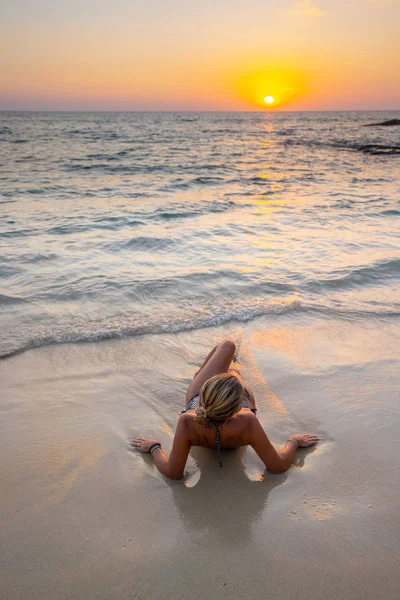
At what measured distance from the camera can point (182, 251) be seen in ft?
29.0

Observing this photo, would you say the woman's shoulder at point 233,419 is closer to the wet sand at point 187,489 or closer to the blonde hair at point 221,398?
the blonde hair at point 221,398

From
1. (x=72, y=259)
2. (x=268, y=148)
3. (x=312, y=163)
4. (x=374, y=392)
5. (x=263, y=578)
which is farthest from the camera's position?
(x=268, y=148)

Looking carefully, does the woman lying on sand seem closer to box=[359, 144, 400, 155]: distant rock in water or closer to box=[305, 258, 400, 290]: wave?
box=[305, 258, 400, 290]: wave

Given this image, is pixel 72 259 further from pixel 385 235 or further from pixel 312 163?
pixel 312 163

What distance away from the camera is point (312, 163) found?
2470cm

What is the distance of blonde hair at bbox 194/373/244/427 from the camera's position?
9.42ft

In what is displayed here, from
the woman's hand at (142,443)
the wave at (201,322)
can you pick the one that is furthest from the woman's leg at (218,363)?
the wave at (201,322)

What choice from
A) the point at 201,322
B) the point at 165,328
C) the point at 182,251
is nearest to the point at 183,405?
the point at 165,328

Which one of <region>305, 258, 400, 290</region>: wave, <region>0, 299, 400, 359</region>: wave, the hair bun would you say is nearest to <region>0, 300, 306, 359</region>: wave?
<region>0, 299, 400, 359</region>: wave

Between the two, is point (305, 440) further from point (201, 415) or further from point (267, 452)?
point (201, 415)

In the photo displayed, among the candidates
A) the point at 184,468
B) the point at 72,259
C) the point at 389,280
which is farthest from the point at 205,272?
the point at 184,468

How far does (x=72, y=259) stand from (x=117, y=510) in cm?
588

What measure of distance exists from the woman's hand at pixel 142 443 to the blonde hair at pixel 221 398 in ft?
2.24

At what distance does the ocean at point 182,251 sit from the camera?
236 inches
